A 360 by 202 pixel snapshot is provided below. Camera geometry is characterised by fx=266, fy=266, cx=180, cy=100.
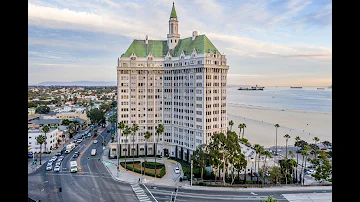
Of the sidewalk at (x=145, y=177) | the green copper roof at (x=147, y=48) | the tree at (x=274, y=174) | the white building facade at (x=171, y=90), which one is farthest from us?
the green copper roof at (x=147, y=48)

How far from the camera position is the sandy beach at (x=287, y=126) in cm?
11720

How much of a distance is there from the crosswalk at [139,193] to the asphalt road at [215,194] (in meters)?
1.80

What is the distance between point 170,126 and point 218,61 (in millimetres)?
24007

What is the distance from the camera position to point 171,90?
81.1 metres

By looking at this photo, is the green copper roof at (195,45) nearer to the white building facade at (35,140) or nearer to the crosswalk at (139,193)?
the crosswalk at (139,193)

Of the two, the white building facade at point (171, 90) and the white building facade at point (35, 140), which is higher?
the white building facade at point (171, 90)

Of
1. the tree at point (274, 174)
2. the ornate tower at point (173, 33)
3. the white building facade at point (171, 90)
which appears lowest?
the tree at point (274, 174)

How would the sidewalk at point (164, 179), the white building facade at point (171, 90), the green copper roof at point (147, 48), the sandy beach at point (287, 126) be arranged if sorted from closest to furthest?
the sidewalk at point (164, 179), the white building facade at point (171, 90), the green copper roof at point (147, 48), the sandy beach at point (287, 126)

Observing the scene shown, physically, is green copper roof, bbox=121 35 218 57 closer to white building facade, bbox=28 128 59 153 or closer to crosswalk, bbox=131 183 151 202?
white building facade, bbox=28 128 59 153

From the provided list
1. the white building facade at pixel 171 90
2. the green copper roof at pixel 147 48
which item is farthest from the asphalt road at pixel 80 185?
the green copper roof at pixel 147 48

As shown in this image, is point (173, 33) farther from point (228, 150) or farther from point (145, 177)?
point (145, 177)

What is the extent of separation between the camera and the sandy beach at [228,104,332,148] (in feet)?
385
